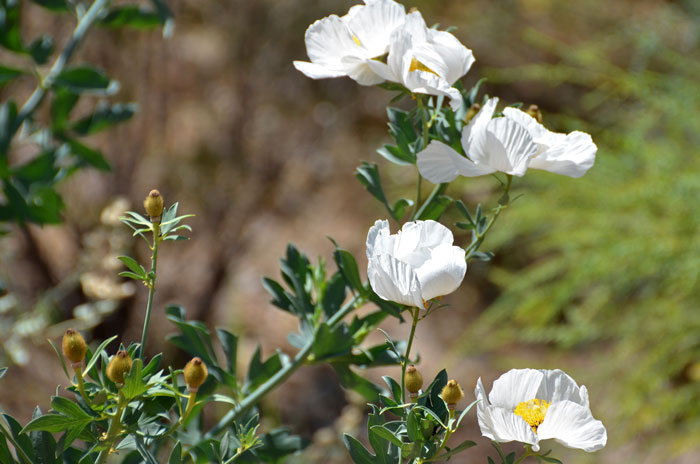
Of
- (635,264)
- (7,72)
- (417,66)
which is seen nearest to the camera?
(417,66)

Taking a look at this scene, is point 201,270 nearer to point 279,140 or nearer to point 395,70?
point 279,140

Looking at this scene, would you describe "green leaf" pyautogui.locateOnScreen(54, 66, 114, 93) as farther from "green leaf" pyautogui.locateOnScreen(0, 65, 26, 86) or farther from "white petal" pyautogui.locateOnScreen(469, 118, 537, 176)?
"white petal" pyautogui.locateOnScreen(469, 118, 537, 176)

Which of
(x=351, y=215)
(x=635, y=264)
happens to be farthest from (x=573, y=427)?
(x=351, y=215)

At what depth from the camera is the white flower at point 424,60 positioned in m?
0.37

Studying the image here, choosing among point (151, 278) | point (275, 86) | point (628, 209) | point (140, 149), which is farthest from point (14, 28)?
point (275, 86)

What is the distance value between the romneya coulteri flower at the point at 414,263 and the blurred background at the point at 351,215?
532 mm

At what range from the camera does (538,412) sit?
33 cm

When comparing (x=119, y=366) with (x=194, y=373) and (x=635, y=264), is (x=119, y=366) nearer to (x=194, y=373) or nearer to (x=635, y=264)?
(x=194, y=373)

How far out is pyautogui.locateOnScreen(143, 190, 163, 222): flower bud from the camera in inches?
13.1

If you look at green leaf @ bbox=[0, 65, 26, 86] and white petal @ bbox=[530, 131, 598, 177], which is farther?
green leaf @ bbox=[0, 65, 26, 86]

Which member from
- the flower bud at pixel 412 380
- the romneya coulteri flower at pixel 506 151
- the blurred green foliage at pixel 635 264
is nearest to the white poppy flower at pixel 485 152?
the romneya coulteri flower at pixel 506 151

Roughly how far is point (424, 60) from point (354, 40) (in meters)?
0.06

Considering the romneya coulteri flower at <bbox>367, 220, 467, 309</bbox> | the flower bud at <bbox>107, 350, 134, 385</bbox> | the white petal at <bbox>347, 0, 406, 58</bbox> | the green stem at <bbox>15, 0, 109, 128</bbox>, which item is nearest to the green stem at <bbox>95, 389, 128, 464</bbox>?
the flower bud at <bbox>107, 350, 134, 385</bbox>

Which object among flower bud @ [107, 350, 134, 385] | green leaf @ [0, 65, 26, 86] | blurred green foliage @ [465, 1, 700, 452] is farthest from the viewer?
blurred green foliage @ [465, 1, 700, 452]
